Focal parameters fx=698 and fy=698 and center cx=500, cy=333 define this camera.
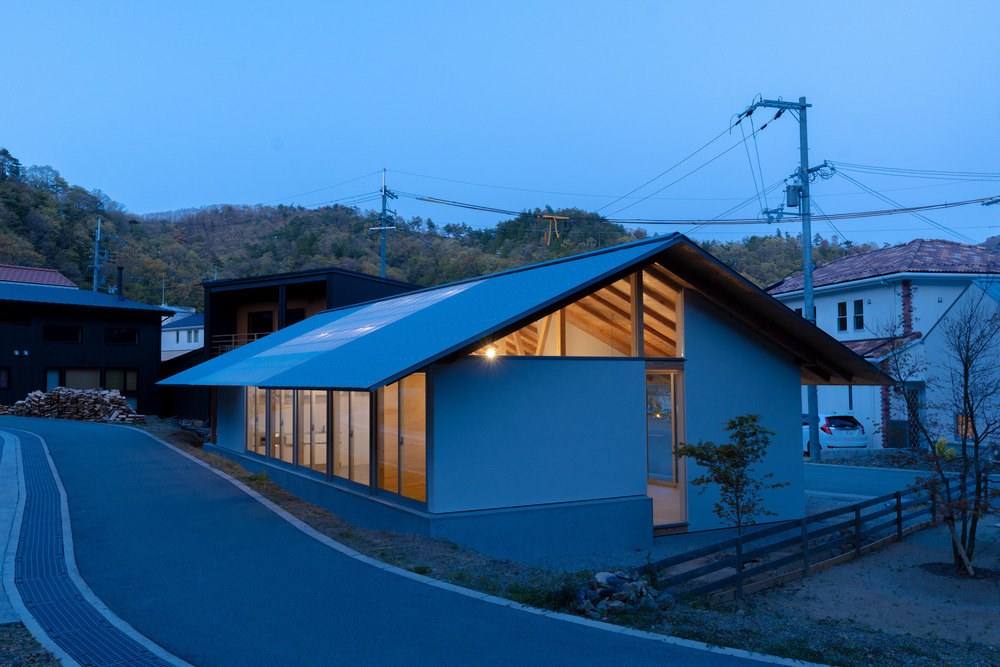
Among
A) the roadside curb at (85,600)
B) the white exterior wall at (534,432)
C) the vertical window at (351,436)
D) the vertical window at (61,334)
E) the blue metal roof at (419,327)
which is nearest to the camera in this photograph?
the roadside curb at (85,600)

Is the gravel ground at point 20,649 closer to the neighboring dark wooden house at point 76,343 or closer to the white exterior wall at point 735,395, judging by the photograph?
the white exterior wall at point 735,395

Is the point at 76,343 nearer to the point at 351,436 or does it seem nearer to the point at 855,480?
the point at 351,436

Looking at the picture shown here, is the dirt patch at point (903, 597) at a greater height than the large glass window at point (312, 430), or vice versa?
the large glass window at point (312, 430)

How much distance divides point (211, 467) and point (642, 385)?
10.9 meters

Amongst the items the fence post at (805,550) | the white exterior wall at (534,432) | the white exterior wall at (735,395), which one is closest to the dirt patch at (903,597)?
the fence post at (805,550)

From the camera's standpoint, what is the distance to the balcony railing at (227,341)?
1143 inches

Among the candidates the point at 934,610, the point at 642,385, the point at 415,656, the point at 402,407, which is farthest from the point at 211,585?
the point at 934,610

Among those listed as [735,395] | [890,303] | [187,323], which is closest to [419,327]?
[735,395]

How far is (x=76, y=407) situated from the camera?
103 feet

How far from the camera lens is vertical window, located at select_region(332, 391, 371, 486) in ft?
39.9

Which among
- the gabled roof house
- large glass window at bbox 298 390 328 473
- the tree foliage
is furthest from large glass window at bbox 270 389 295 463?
the tree foliage

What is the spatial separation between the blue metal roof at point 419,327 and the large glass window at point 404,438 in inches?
31.9

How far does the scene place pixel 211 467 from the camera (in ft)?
55.3

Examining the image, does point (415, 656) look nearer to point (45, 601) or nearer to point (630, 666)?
point (630, 666)
